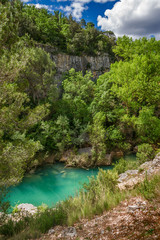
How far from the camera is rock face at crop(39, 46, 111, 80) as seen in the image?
2269cm

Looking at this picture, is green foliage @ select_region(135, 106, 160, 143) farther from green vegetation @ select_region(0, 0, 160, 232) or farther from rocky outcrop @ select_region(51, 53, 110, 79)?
rocky outcrop @ select_region(51, 53, 110, 79)

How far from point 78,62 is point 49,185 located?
2097 cm

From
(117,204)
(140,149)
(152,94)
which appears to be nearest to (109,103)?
(152,94)

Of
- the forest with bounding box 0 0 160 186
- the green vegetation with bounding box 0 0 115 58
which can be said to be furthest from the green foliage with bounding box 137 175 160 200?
the green vegetation with bounding box 0 0 115 58

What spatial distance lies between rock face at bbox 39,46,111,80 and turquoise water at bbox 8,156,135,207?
49.8 feet

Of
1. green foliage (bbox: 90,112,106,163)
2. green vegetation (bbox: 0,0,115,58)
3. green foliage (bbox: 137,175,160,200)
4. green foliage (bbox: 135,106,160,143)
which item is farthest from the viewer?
green vegetation (bbox: 0,0,115,58)

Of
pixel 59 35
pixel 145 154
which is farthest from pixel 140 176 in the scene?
pixel 59 35

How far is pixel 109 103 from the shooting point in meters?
14.6

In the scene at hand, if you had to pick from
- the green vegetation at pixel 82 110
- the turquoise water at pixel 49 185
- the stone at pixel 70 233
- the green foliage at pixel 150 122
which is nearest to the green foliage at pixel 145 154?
the green vegetation at pixel 82 110

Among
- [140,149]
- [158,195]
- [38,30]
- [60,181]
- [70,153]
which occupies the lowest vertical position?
[60,181]

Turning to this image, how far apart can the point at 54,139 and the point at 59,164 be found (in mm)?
2617

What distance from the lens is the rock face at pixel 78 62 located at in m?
22.7

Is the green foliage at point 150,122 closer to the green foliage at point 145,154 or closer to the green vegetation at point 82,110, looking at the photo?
the green vegetation at point 82,110

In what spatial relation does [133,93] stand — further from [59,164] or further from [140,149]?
[59,164]
